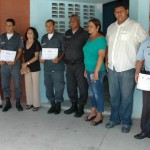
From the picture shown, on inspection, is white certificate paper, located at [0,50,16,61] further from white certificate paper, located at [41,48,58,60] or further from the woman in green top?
the woman in green top

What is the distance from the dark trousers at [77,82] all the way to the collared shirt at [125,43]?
0.84m

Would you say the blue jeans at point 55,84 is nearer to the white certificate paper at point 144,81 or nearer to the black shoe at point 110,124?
the black shoe at point 110,124

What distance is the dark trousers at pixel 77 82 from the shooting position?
4715mm

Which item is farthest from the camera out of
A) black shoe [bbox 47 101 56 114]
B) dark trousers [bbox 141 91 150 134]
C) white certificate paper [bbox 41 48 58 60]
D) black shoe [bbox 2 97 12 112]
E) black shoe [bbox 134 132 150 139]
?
black shoe [bbox 2 97 12 112]

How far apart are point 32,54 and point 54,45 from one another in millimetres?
477

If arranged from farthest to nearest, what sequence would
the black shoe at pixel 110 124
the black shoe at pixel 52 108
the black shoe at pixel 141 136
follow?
the black shoe at pixel 52 108 → the black shoe at pixel 110 124 → the black shoe at pixel 141 136

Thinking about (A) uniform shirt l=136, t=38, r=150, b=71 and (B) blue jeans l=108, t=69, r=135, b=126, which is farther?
(B) blue jeans l=108, t=69, r=135, b=126

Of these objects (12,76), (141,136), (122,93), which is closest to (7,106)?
(12,76)

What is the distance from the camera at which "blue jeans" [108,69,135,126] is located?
3.96m

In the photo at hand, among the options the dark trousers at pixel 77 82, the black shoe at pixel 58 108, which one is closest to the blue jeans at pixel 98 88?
the dark trousers at pixel 77 82

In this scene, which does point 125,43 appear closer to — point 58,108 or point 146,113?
point 146,113

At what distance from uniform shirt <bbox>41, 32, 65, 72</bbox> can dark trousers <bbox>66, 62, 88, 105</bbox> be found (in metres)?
0.24

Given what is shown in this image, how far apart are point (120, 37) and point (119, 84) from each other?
70cm

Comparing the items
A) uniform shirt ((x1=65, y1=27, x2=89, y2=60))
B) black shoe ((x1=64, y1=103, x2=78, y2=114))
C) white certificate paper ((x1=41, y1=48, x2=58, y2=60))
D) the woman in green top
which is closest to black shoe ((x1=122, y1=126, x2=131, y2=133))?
the woman in green top
